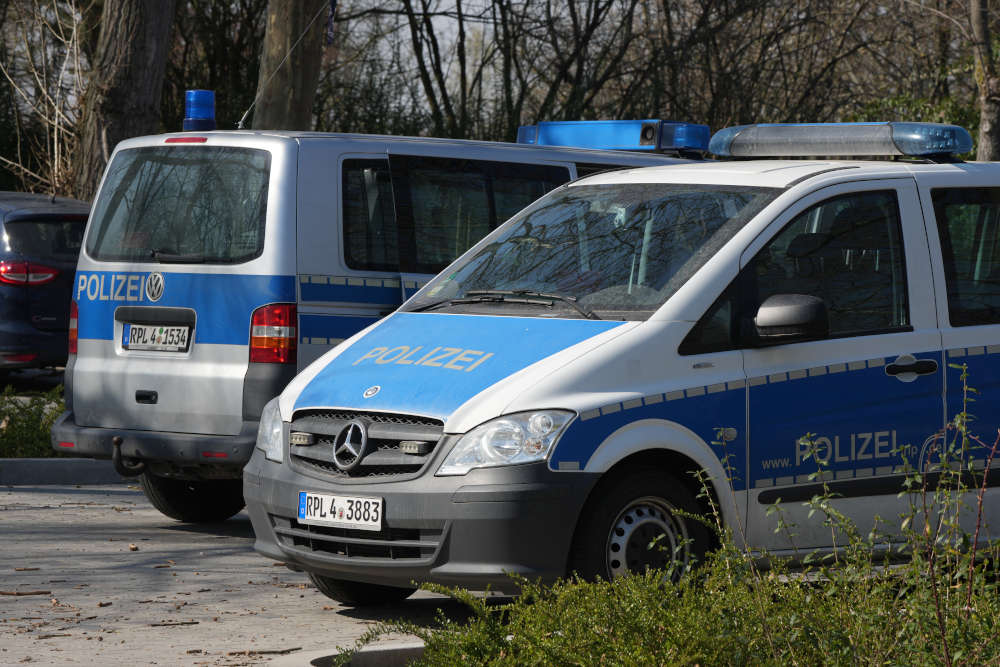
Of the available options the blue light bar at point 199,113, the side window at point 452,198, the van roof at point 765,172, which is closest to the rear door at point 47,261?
the blue light bar at point 199,113

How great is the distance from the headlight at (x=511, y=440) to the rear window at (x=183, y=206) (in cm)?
251

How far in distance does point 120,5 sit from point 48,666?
9.97 metres

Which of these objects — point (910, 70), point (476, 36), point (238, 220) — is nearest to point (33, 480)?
point (238, 220)

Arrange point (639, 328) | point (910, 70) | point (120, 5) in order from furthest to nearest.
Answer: point (910, 70) < point (120, 5) < point (639, 328)

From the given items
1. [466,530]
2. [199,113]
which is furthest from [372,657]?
[199,113]

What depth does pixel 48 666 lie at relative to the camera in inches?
208

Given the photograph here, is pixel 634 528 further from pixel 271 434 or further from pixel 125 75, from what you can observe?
pixel 125 75

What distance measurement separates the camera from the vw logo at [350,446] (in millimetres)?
5602

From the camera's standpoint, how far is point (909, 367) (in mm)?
6215

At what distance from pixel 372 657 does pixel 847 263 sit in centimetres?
254

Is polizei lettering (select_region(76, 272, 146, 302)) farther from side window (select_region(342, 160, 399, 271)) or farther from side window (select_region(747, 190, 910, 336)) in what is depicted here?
side window (select_region(747, 190, 910, 336))

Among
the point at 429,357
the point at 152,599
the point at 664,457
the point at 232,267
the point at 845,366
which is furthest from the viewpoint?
the point at 232,267

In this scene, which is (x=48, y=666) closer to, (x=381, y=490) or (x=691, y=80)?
(x=381, y=490)

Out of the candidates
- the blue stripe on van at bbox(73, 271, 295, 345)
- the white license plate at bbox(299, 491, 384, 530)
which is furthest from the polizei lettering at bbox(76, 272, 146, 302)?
the white license plate at bbox(299, 491, 384, 530)
